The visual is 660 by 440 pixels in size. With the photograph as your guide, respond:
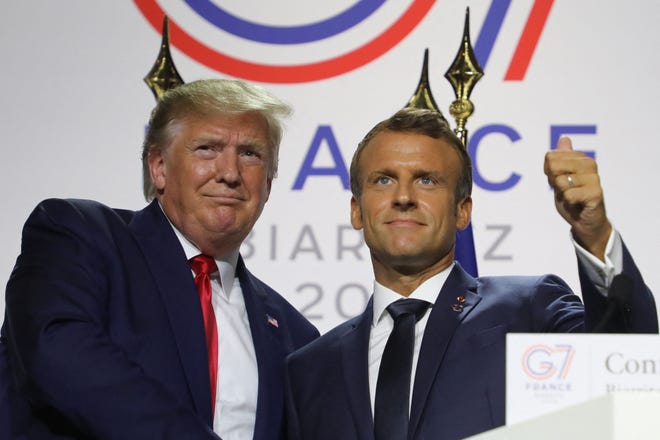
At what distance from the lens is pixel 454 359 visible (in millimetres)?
2689

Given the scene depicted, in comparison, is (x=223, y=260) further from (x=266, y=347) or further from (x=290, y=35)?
(x=290, y=35)

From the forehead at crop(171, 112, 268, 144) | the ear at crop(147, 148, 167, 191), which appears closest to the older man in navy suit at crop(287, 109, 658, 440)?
the forehead at crop(171, 112, 268, 144)

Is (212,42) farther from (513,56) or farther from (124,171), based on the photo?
(513,56)

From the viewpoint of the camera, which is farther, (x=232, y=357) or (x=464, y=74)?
(x=464, y=74)

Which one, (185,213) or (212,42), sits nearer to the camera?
(185,213)

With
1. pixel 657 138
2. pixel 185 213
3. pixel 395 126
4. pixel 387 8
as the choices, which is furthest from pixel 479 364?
pixel 387 8

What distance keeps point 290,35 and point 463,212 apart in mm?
1777

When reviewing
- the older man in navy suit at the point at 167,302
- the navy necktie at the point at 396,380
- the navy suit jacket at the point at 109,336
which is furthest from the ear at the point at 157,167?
the navy necktie at the point at 396,380

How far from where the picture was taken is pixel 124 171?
14.6ft

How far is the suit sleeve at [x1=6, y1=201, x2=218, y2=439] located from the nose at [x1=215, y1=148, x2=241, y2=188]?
1.41ft

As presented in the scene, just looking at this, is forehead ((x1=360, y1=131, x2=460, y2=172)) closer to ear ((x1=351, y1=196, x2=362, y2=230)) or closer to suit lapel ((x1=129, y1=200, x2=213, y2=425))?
ear ((x1=351, y1=196, x2=362, y2=230))

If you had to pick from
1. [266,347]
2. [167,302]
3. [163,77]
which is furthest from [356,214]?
[163,77]

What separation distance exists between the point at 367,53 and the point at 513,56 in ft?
1.93

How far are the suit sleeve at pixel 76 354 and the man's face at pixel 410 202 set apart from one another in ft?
2.26
